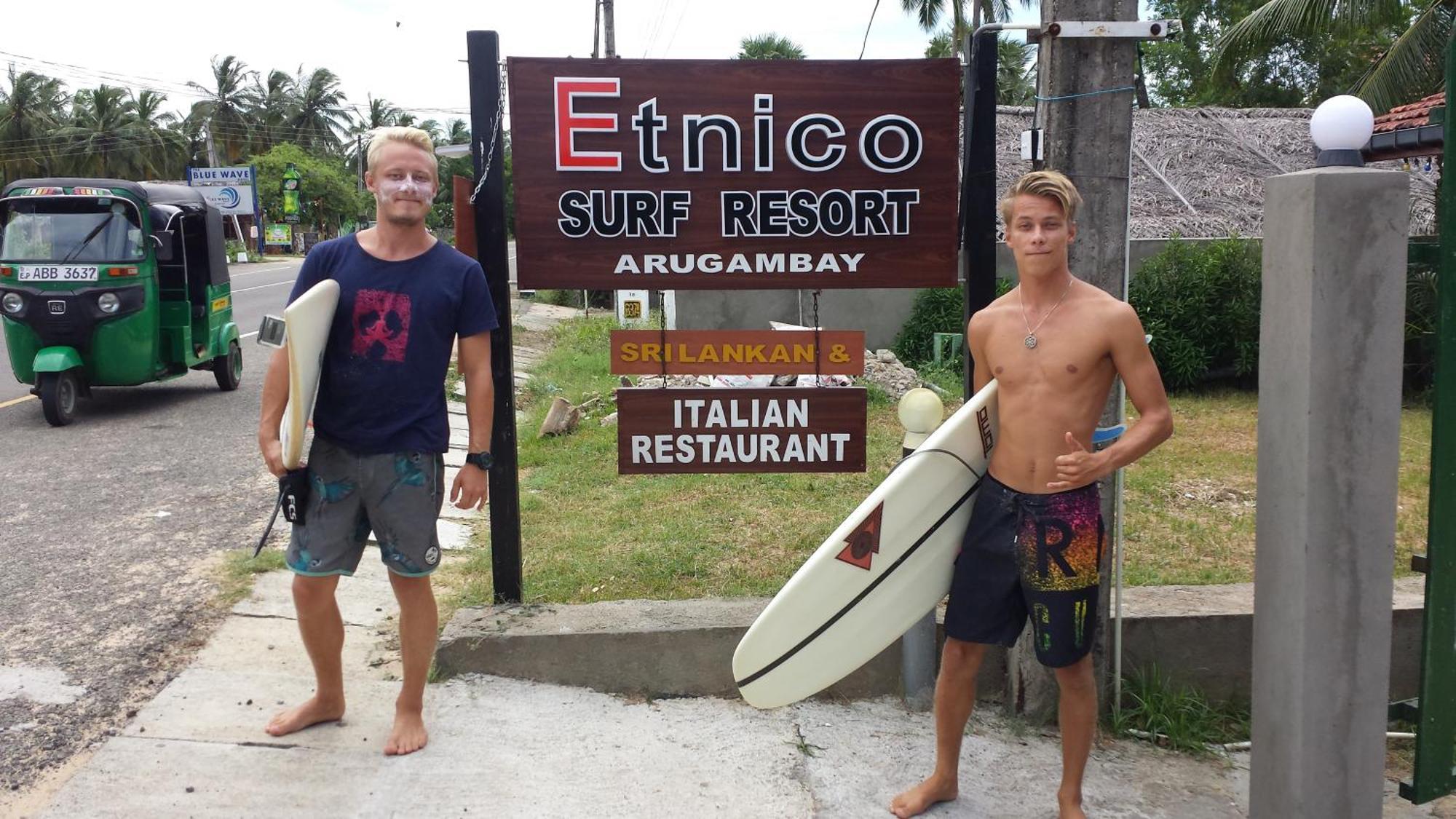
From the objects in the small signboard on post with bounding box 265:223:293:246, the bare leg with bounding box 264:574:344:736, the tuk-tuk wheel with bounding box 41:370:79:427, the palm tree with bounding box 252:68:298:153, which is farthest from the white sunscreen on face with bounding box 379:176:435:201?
the palm tree with bounding box 252:68:298:153

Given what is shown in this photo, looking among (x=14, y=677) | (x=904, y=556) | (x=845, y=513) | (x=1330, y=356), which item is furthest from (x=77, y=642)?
(x=1330, y=356)

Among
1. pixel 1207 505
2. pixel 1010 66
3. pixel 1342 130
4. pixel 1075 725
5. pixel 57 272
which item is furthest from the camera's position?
pixel 1010 66

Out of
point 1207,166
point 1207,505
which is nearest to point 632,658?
point 1207,505

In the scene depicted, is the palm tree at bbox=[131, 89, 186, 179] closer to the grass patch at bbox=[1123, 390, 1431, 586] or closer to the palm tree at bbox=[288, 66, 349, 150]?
the palm tree at bbox=[288, 66, 349, 150]

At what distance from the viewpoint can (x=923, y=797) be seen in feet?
10.4

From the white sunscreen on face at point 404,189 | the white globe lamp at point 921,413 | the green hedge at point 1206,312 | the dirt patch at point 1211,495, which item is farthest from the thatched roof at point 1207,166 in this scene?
the white sunscreen on face at point 404,189

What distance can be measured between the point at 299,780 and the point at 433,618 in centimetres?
59

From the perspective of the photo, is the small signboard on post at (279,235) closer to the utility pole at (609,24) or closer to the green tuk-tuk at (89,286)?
the utility pole at (609,24)

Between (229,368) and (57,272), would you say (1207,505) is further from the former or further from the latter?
(229,368)

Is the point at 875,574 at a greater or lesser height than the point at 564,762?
greater

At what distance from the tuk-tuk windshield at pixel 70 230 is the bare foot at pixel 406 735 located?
25.6ft

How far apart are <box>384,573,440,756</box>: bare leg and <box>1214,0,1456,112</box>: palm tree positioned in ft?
43.5

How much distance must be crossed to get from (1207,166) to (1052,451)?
13.2m

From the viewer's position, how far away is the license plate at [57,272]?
9.39m
